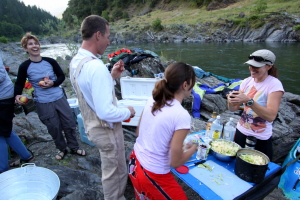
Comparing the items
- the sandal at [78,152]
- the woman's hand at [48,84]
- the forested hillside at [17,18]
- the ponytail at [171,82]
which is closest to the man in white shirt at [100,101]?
the ponytail at [171,82]

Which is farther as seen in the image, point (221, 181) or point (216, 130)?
point (216, 130)

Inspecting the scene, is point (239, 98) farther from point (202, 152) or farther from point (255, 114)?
point (202, 152)

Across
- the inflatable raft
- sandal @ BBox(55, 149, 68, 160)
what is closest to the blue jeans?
sandal @ BBox(55, 149, 68, 160)

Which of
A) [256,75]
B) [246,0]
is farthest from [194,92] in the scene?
[246,0]

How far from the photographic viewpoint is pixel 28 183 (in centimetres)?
202

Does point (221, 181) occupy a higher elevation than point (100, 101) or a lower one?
lower

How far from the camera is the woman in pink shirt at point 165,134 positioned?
1.24 metres

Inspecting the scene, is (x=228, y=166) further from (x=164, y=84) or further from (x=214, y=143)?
(x=164, y=84)

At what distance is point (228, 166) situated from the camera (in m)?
1.73

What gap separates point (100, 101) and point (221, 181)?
126 centimetres

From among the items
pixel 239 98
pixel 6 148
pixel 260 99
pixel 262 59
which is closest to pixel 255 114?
pixel 260 99

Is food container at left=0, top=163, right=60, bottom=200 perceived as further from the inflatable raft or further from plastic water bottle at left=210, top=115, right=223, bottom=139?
the inflatable raft

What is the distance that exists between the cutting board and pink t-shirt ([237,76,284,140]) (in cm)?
78

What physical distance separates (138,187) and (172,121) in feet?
2.27
